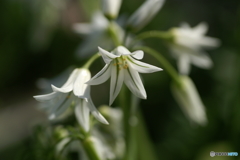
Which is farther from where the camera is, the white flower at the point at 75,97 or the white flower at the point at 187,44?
the white flower at the point at 187,44

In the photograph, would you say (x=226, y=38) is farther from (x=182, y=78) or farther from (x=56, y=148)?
(x=56, y=148)

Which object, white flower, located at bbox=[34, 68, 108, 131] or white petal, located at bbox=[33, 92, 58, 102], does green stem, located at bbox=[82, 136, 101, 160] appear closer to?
white flower, located at bbox=[34, 68, 108, 131]

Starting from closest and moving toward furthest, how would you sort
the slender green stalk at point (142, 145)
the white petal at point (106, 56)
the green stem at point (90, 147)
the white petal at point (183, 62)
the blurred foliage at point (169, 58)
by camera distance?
the white petal at point (106, 56) < the green stem at point (90, 147) < the white petal at point (183, 62) < the slender green stalk at point (142, 145) < the blurred foliage at point (169, 58)

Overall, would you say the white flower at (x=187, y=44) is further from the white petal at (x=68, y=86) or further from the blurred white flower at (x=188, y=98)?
the white petal at (x=68, y=86)

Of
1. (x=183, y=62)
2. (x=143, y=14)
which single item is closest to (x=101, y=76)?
(x=143, y=14)

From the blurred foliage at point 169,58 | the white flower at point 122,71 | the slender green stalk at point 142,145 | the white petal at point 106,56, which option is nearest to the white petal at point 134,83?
the white flower at point 122,71

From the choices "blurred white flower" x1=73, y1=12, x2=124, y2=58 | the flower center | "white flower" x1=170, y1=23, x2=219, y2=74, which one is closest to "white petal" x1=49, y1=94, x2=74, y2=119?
the flower center
